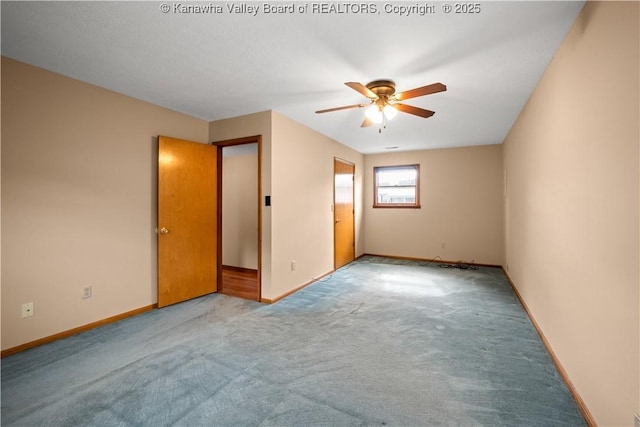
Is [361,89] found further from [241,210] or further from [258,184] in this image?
[241,210]

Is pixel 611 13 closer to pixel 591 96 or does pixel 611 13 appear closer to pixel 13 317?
pixel 591 96

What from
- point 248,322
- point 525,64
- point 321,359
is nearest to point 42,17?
point 248,322

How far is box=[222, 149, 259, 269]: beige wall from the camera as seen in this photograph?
17.6 feet

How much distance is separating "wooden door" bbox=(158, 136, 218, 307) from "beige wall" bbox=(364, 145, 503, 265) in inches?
152

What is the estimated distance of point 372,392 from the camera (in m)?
1.86

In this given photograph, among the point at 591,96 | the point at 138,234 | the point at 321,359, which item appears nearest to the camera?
the point at 591,96

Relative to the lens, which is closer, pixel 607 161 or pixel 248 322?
pixel 607 161

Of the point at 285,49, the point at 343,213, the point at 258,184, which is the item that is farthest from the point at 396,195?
the point at 285,49

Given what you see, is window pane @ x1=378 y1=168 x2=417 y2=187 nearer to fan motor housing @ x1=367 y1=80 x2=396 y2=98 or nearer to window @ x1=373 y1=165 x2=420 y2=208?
window @ x1=373 y1=165 x2=420 y2=208

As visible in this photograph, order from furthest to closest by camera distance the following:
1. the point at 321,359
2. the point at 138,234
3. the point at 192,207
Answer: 1. the point at 192,207
2. the point at 138,234
3. the point at 321,359

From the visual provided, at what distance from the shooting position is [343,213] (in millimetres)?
5574

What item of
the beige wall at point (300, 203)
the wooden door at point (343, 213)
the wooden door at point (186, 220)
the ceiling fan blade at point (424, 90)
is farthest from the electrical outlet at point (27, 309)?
the wooden door at point (343, 213)

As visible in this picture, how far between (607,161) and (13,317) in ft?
13.8

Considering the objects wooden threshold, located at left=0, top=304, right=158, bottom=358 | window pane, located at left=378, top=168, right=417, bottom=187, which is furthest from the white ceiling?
window pane, located at left=378, top=168, right=417, bottom=187
